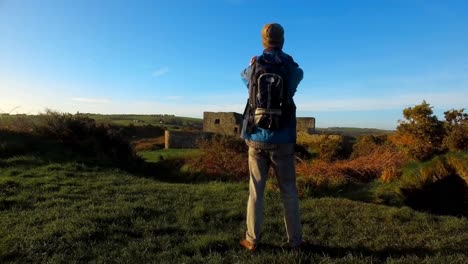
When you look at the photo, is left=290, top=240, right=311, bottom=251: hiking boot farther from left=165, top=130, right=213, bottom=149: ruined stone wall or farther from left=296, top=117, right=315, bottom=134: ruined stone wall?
left=165, top=130, right=213, bottom=149: ruined stone wall

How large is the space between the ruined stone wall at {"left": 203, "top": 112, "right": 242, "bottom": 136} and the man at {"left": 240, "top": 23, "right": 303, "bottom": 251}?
29.8 m

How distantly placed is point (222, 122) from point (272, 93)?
31749mm

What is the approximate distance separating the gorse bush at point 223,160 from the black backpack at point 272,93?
11.6 meters

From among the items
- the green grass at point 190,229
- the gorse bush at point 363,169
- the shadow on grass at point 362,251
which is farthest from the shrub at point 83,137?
the shadow on grass at point 362,251

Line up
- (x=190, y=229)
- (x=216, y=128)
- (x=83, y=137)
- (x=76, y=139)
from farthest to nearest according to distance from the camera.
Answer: (x=216, y=128)
(x=83, y=137)
(x=76, y=139)
(x=190, y=229)

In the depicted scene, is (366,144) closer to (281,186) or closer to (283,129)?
(281,186)

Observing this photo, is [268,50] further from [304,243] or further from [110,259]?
[110,259]

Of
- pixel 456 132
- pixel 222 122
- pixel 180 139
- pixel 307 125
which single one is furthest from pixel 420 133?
pixel 222 122

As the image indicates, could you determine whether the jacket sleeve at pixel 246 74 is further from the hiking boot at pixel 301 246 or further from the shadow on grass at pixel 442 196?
the shadow on grass at pixel 442 196

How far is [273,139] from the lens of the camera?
175 inches

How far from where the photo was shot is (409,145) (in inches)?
430

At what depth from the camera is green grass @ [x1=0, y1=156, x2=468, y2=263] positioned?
14.9 ft

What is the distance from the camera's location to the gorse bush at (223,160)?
16.9 metres

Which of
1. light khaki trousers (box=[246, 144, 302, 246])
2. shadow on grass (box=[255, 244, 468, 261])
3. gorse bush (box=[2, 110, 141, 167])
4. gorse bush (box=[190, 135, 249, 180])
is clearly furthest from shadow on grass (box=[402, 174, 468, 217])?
gorse bush (box=[2, 110, 141, 167])
